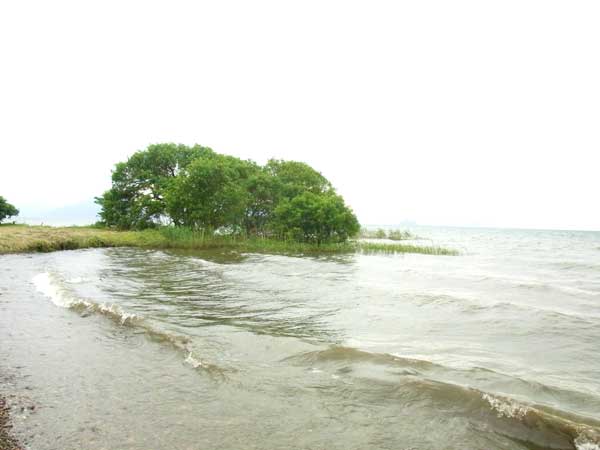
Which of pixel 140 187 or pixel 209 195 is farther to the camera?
pixel 140 187

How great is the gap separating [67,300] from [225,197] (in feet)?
91.3

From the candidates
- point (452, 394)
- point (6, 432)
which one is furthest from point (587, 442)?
point (6, 432)

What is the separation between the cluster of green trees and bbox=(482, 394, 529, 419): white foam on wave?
31952 mm

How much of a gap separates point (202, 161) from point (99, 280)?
82.0 feet

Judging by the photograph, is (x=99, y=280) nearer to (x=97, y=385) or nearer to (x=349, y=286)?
(x=349, y=286)

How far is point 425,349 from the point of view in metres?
8.16

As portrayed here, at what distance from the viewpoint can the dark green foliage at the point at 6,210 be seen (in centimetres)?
5288

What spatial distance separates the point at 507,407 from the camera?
17.1 feet

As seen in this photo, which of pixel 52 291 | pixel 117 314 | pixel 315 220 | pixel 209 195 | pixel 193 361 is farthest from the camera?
pixel 209 195

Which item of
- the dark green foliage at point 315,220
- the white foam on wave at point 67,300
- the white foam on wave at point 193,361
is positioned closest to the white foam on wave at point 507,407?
the white foam on wave at point 193,361

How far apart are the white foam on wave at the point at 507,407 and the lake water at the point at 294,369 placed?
1.0 inches

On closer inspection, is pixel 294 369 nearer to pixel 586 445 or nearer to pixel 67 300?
pixel 586 445

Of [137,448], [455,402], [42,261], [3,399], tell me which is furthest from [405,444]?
[42,261]

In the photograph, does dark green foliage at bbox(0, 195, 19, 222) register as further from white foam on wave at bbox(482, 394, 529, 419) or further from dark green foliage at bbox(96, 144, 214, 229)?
white foam on wave at bbox(482, 394, 529, 419)
